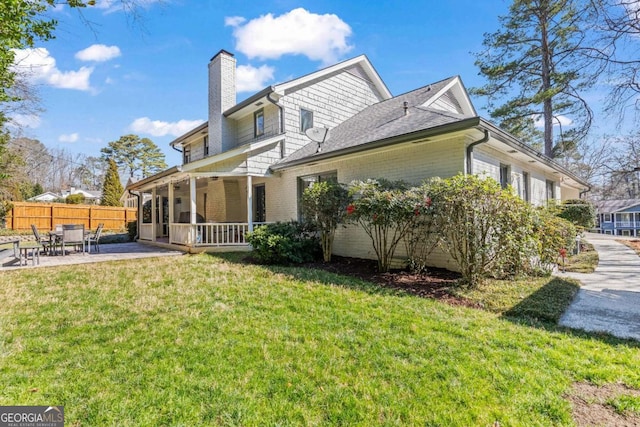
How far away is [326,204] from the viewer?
802cm

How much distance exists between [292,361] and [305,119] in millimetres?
11142

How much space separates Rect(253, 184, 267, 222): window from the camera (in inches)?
501

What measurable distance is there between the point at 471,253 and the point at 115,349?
5585 millimetres

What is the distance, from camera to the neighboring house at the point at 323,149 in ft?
25.2

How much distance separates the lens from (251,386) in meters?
2.67

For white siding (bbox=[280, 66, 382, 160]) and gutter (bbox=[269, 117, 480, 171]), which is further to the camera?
white siding (bbox=[280, 66, 382, 160])

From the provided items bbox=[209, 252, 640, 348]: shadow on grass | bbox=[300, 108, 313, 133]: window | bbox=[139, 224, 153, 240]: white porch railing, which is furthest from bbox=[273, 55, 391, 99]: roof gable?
bbox=[139, 224, 153, 240]: white porch railing

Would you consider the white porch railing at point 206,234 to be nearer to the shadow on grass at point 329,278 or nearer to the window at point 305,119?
the shadow on grass at point 329,278

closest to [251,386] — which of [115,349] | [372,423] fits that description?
[372,423]

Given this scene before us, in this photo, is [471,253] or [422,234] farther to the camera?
[422,234]

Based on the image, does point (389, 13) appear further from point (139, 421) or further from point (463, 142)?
point (139, 421)

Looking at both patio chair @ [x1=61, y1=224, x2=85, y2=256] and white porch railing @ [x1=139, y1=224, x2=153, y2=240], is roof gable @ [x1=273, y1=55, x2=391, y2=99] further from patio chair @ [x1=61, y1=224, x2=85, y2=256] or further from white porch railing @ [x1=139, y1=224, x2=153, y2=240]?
white porch railing @ [x1=139, y1=224, x2=153, y2=240]

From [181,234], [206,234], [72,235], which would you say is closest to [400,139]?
[206,234]

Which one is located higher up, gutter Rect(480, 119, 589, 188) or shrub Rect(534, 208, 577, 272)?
gutter Rect(480, 119, 589, 188)
